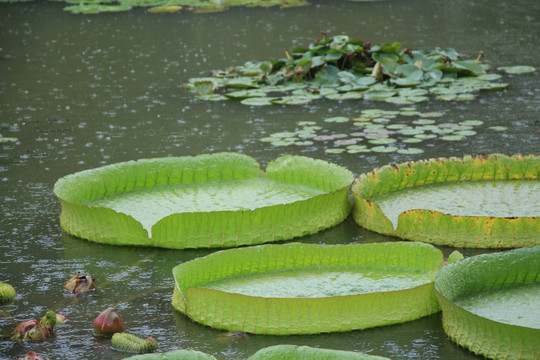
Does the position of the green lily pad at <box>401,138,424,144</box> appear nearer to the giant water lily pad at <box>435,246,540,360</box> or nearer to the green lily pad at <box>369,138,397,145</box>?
the green lily pad at <box>369,138,397,145</box>

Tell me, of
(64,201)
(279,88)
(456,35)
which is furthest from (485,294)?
(456,35)

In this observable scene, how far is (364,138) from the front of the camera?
18.9ft

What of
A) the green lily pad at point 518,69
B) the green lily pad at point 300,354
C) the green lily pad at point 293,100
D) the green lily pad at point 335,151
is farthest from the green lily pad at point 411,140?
the green lily pad at point 300,354

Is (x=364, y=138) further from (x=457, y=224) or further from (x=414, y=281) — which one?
(x=414, y=281)

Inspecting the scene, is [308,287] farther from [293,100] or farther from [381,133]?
[293,100]

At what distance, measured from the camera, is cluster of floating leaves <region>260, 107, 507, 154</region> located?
5516 mm

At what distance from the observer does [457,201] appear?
13.5 ft

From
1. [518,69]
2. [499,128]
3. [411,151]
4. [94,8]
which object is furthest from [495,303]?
[94,8]

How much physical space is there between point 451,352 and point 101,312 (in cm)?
127

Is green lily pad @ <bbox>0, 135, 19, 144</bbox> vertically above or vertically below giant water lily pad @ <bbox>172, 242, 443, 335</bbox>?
below

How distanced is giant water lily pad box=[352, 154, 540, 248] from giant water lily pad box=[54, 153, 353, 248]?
0.68 ft

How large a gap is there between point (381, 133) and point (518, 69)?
2734mm

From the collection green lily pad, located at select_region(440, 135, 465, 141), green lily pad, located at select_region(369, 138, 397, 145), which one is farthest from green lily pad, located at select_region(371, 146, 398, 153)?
green lily pad, located at select_region(440, 135, 465, 141)

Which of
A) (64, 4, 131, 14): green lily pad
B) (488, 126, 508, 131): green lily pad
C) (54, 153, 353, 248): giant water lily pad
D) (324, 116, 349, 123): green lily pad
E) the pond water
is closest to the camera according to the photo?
the pond water
